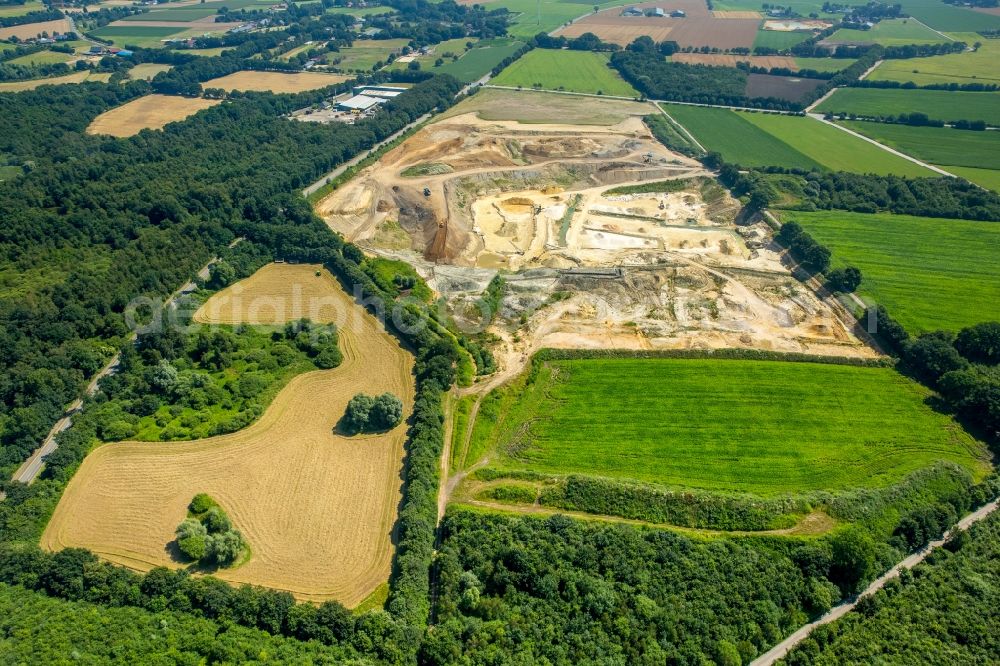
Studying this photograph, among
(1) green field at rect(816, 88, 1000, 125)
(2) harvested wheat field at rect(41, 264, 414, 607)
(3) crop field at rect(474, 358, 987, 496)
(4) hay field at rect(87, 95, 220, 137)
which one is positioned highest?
(1) green field at rect(816, 88, 1000, 125)

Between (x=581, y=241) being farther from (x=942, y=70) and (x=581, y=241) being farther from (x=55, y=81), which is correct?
(x=55, y=81)

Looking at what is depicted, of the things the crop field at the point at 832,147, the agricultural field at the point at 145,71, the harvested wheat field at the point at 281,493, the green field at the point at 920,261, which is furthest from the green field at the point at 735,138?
the agricultural field at the point at 145,71

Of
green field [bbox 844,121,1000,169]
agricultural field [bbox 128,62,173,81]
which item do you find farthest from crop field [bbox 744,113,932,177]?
agricultural field [bbox 128,62,173,81]

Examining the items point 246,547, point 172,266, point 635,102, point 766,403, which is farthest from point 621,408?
point 635,102

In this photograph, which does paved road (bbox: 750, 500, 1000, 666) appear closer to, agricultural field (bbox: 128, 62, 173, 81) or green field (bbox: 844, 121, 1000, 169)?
green field (bbox: 844, 121, 1000, 169)

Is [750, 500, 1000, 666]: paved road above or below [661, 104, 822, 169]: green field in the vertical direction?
below

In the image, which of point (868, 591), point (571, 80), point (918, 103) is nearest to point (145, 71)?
point (571, 80)

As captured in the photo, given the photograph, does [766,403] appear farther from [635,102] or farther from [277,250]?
[635,102]
